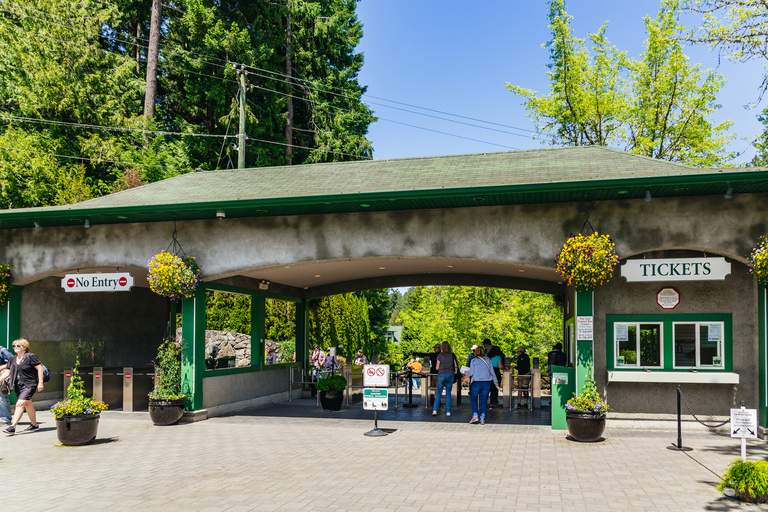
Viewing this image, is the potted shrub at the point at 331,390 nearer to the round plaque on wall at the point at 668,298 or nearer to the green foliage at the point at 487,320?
the round plaque on wall at the point at 668,298

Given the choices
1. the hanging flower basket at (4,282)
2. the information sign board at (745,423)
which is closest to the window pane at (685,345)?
the information sign board at (745,423)

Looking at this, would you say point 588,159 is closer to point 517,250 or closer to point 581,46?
point 517,250

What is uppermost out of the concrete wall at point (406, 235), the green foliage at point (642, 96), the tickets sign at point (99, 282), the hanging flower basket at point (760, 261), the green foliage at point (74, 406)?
the green foliage at point (642, 96)

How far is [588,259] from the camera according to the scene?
10.9 metres

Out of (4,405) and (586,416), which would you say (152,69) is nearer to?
(4,405)

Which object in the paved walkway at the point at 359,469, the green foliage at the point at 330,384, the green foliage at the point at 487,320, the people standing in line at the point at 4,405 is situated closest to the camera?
the paved walkway at the point at 359,469

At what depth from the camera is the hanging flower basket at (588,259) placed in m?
10.9

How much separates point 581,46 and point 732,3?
16491mm

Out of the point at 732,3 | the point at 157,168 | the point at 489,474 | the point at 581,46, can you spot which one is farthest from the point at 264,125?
the point at 489,474

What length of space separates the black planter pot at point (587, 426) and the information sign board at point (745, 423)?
9.04 ft

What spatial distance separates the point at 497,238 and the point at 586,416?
133 inches

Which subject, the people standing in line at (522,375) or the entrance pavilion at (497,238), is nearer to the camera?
the entrance pavilion at (497,238)

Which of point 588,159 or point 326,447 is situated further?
point 588,159

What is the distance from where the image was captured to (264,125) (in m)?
30.7
